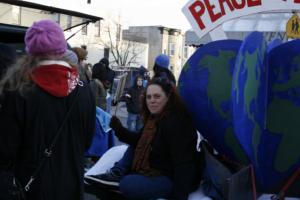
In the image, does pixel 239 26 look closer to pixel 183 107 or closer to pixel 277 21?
pixel 277 21

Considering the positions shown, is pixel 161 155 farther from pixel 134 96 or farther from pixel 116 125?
pixel 134 96

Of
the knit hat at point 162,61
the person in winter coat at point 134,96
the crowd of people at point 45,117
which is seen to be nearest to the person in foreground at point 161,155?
the crowd of people at point 45,117

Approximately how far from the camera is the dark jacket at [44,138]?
2.14 metres

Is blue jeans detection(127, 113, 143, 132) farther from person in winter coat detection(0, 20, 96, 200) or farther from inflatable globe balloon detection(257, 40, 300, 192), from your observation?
person in winter coat detection(0, 20, 96, 200)

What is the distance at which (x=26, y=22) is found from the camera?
7.88 m

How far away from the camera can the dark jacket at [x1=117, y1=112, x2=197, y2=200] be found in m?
3.14

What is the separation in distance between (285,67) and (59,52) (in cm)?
137

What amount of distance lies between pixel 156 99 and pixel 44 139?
4.73 feet

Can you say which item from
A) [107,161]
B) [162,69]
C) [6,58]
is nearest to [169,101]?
[107,161]

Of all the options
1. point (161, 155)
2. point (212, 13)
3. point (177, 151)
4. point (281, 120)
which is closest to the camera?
point (281, 120)

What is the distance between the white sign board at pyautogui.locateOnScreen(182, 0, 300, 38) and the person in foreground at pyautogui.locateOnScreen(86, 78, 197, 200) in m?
0.72

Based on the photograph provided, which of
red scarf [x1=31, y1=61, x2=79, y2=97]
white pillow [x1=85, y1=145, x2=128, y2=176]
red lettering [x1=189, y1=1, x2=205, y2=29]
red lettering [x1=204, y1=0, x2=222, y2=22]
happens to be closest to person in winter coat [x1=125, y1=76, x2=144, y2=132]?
white pillow [x1=85, y1=145, x2=128, y2=176]

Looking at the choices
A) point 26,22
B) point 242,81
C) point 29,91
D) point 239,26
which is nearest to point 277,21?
point 239,26

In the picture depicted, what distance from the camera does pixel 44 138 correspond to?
7.28 ft
